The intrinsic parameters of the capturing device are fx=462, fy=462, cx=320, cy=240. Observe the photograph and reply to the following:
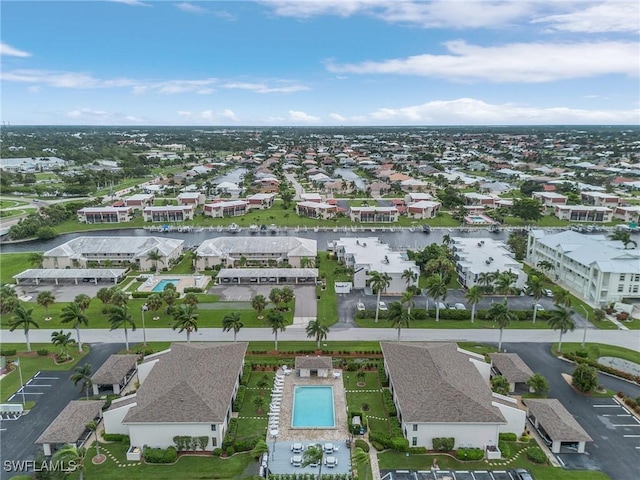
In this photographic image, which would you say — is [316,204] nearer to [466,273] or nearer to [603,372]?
[466,273]

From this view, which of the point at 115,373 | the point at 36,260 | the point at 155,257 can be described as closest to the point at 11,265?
the point at 36,260

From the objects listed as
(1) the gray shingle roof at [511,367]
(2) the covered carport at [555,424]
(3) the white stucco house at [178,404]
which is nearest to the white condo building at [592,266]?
(1) the gray shingle roof at [511,367]

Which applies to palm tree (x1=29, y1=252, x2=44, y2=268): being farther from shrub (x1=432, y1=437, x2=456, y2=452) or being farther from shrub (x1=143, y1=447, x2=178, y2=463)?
shrub (x1=432, y1=437, x2=456, y2=452)

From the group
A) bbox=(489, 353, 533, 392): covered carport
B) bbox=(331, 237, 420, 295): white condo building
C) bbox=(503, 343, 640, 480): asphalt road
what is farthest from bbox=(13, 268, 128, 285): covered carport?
bbox=(503, 343, 640, 480): asphalt road

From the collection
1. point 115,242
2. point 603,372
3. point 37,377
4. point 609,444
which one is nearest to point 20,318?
point 37,377

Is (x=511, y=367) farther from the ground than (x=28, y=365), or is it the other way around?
(x=511, y=367)

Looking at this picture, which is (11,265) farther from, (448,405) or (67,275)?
(448,405)
